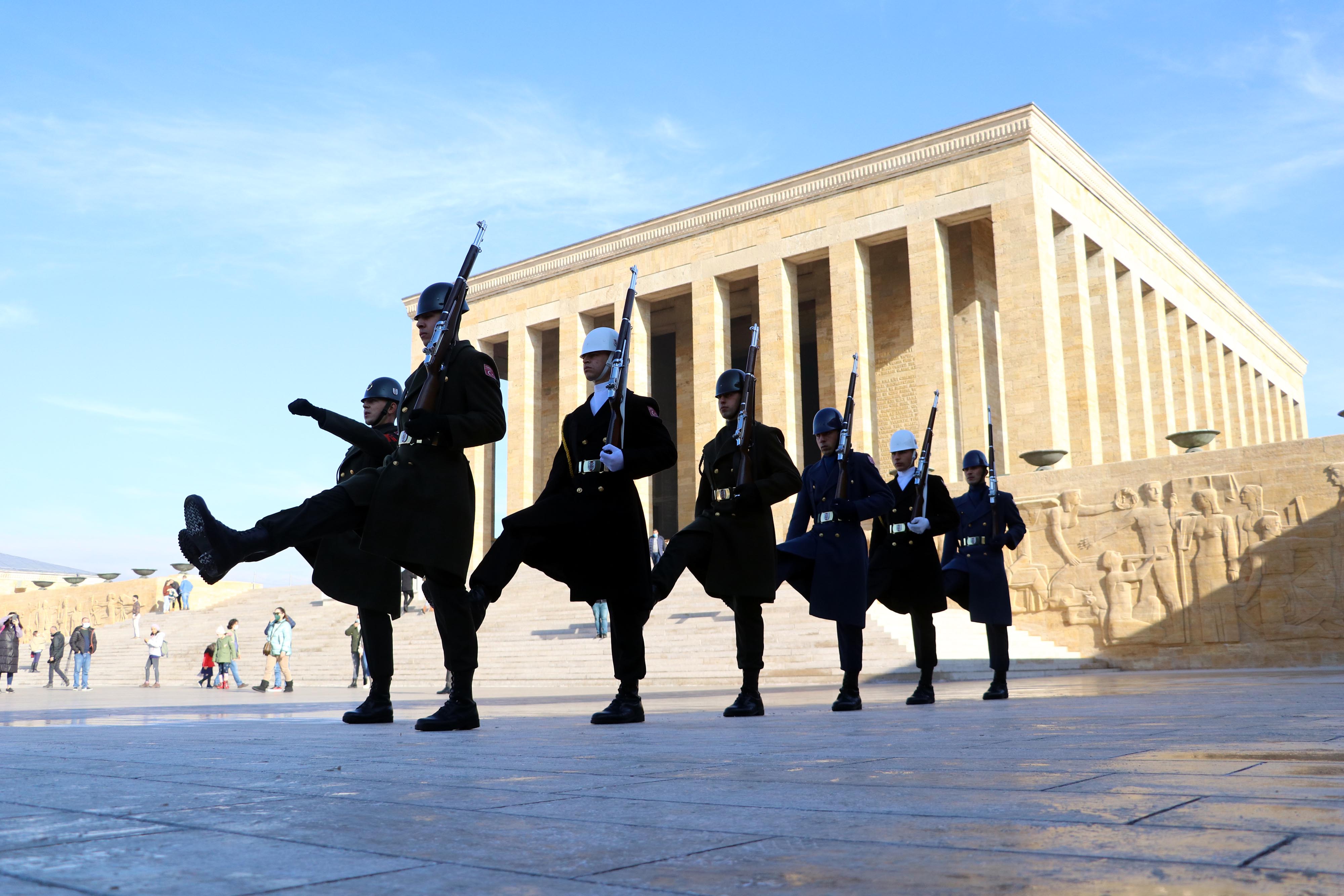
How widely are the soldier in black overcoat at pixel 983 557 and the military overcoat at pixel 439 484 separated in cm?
416

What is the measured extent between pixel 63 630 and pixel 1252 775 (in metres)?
43.3

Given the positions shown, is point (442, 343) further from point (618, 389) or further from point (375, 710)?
point (375, 710)

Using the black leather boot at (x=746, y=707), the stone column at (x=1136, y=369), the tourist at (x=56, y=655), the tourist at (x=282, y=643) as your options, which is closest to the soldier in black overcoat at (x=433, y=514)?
the black leather boot at (x=746, y=707)

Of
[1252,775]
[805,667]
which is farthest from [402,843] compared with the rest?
[805,667]

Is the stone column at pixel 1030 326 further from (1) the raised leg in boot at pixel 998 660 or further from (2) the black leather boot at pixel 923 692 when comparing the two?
(2) the black leather boot at pixel 923 692

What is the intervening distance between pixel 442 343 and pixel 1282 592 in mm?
14242

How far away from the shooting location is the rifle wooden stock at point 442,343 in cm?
534

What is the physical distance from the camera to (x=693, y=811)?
7.28 feet

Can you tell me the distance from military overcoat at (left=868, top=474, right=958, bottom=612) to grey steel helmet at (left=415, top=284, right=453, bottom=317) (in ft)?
11.5

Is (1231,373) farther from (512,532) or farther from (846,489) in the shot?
(512,532)

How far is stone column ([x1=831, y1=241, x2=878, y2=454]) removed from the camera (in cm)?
2592

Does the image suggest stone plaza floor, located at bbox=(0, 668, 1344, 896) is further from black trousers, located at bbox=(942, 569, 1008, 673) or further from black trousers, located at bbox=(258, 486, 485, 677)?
black trousers, located at bbox=(942, 569, 1008, 673)

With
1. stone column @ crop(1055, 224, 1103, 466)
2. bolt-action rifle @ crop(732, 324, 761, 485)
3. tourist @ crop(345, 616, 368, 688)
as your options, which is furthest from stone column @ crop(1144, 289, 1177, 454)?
bolt-action rifle @ crop(732, 324, 761, 485)

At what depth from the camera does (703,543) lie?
6301 mm
